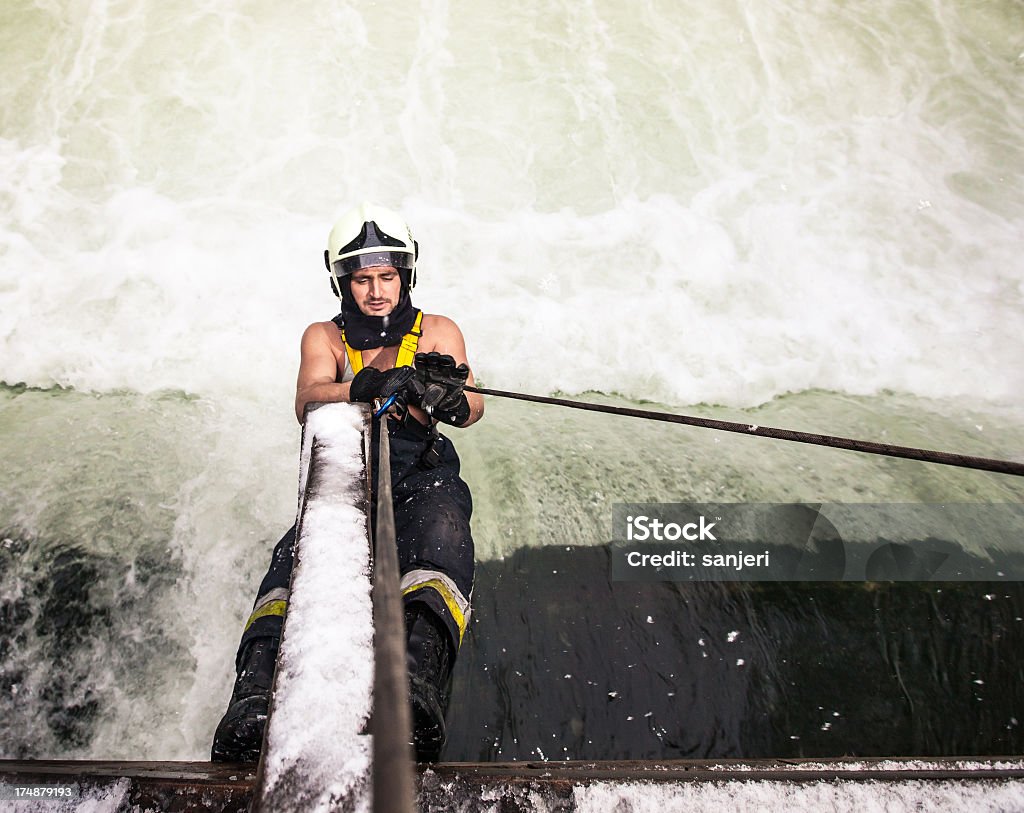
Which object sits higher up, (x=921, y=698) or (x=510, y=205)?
(x=510, y=205)

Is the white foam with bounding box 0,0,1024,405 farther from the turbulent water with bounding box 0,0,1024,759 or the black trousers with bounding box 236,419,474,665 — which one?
the black trousers with bounding box 236,419,474,665

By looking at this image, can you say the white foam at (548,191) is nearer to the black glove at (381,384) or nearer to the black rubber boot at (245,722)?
the black glove at (381,384)

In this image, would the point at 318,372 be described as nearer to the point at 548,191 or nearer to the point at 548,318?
the point at 548,318

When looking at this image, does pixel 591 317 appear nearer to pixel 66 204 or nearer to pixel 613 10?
pixel 613 10

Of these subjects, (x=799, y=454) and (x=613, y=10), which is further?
(x=613, y=10)

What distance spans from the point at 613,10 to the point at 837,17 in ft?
8.63

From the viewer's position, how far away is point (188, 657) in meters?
3.48

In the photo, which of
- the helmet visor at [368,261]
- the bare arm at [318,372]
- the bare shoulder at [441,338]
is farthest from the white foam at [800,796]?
the helmet visor at [368,261]

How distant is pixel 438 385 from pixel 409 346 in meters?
0.48

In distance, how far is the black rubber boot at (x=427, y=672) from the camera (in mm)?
1943

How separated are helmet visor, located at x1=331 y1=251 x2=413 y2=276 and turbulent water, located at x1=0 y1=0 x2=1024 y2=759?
66.0 inches

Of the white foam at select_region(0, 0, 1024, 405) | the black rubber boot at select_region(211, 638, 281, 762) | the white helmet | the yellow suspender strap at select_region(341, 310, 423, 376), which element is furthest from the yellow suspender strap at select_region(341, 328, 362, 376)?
the white foam at select_region(0, 0, 1024, 405)

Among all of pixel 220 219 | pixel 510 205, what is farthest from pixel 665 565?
pixel 220 219

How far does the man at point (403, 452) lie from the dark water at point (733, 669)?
45 cm
